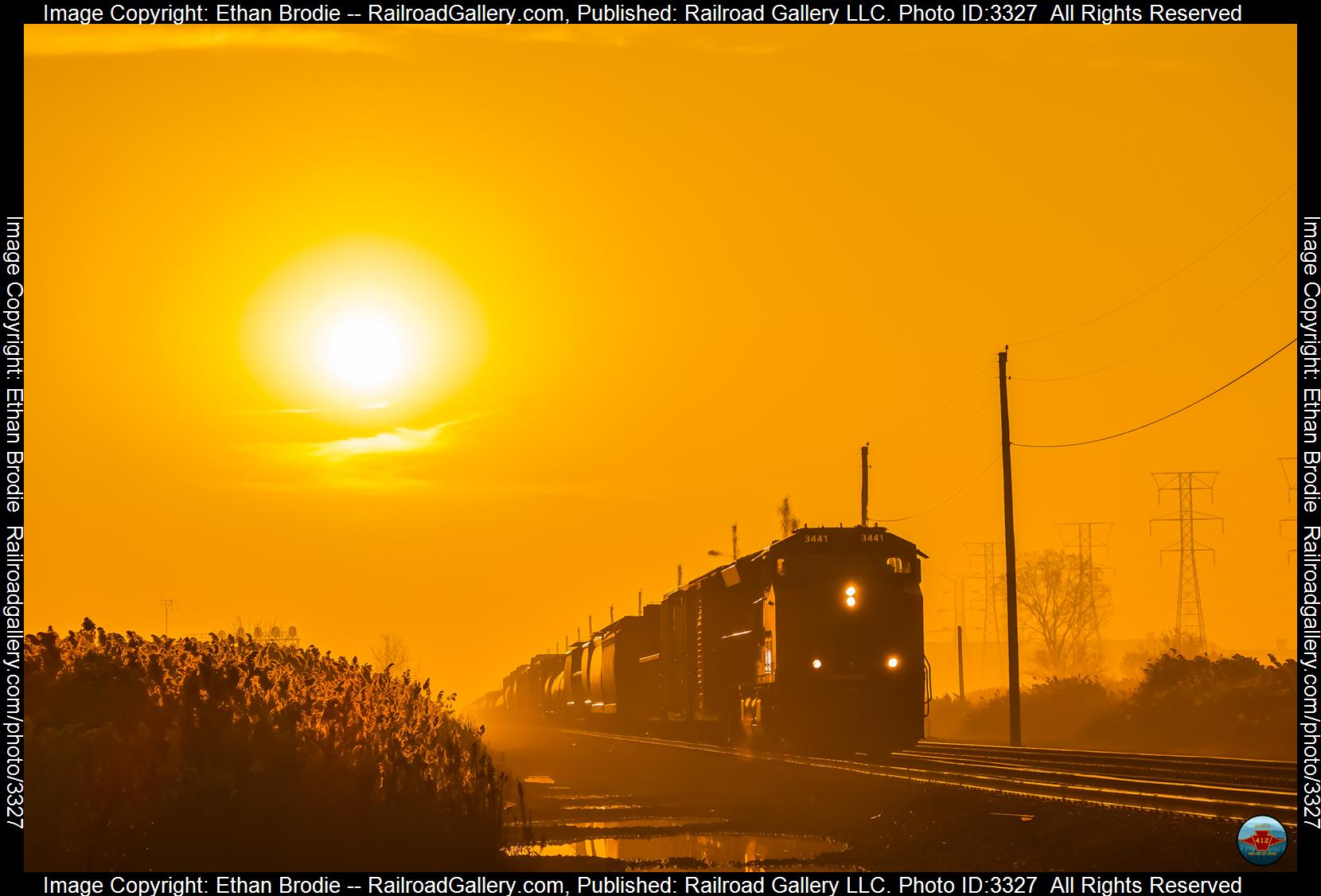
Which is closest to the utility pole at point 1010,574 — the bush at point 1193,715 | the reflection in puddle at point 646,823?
the bush at point 1193,715

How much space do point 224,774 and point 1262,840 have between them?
33.4ft

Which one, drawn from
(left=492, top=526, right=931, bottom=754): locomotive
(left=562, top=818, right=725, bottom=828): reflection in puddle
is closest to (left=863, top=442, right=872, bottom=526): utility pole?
(left=492, top=526, right=931, bottom=754): locomotive

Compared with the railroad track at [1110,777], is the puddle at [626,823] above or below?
below

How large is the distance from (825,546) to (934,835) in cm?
A: 1480

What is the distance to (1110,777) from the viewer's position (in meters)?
23.1

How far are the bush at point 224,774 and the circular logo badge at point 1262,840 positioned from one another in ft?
25.3

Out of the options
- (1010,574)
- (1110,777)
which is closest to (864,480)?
(1010,574)

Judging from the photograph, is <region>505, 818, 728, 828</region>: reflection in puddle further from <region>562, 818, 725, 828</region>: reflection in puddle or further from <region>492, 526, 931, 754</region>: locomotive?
<region>492, 526, 931, 754</region>: locomotive

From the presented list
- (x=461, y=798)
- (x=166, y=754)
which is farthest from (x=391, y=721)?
(x=166, y=754)

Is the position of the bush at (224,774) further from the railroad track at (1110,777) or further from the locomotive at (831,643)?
the locomotive at (831,643)

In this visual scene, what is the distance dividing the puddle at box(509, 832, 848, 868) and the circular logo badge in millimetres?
5180

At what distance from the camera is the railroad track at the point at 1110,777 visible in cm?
1747

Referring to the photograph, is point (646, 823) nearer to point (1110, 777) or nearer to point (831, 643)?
point (1110, 777)
